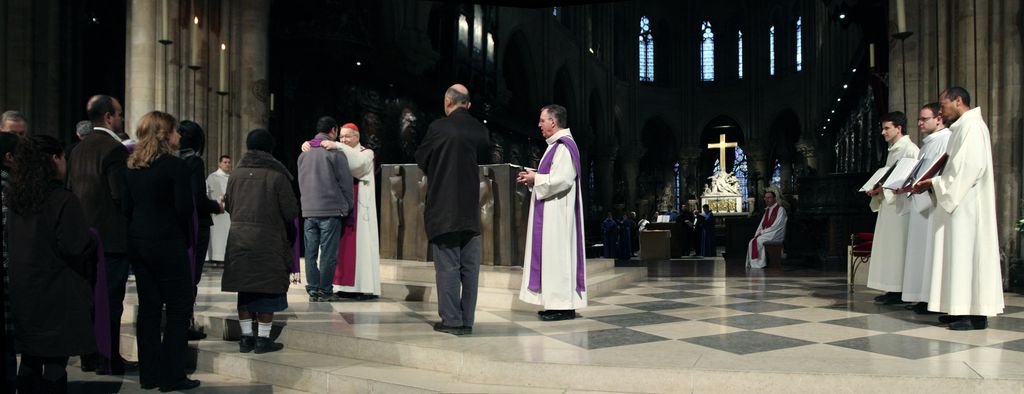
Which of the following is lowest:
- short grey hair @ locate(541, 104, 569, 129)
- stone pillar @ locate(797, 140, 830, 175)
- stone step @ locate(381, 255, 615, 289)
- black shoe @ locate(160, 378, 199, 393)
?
black shoe @ locate(160, 378, 199, 393)

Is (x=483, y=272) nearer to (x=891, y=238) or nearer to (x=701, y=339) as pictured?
(x=701, y=339)

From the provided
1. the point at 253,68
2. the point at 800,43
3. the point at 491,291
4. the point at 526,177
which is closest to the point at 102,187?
the point at 526,177

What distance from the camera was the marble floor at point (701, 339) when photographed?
4.03m

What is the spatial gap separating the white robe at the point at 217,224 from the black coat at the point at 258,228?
6.13 meters

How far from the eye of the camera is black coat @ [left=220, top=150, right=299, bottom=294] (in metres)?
4.98

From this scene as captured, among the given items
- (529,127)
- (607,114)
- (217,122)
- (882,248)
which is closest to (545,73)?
(529,127)

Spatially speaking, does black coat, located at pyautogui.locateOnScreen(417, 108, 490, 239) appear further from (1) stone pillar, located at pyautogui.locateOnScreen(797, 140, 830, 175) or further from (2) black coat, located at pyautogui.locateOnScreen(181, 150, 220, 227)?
(1) stone pillar, located at pyautogui.locateOnScreen(797, 140, 830, 175)

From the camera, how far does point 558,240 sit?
598 cm

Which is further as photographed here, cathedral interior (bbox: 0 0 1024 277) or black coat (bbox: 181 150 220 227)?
cathedral interior (bbox: 0 0 1024 277)

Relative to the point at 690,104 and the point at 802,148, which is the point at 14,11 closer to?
the point at 802,148

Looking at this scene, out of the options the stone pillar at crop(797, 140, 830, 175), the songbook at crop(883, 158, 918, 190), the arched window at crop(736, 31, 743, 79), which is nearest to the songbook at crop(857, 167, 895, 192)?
the songbook at crop(883, 158, 918, 190)

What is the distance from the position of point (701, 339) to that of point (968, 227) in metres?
2.10

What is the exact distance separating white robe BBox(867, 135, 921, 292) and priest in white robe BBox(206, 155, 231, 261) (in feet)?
25.4

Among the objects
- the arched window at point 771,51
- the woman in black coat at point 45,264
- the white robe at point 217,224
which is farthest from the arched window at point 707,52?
the woman in black coat at point 45,264
